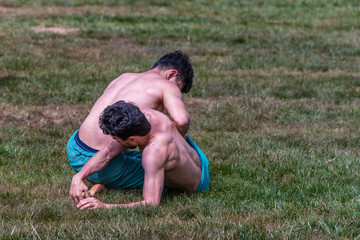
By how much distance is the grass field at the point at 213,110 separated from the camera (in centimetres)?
436

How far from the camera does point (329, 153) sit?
257 inches

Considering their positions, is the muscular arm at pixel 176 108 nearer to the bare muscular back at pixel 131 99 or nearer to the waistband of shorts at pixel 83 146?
the bare muscular back at pixel 131 99

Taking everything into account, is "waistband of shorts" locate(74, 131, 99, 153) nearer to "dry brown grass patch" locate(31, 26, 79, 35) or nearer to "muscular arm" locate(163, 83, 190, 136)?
"muscular arm" locate(163, 83, 190, 136)

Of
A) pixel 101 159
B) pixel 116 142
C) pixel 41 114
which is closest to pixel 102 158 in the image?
pixel 101 159

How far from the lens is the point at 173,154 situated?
4.64 meters

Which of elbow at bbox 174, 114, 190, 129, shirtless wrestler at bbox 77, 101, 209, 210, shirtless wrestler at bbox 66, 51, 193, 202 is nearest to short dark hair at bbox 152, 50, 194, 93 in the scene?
shirtless wrestler at bbox 66, 51, 193, 202

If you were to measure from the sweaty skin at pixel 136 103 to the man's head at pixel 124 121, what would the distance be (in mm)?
402

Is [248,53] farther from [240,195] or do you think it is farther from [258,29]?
[240,195]

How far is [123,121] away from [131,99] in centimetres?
85

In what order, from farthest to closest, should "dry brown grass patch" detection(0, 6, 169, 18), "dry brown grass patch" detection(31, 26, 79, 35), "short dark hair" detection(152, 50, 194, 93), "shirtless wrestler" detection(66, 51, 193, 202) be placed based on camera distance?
"dry brown grass patch" detection(0, 6, 169, 18)
"dry brown grass patch" detection(31, 26, 79, 35)
"short dark hair" detection(152, 50, 194, 93)
"shirtless wrestler" detection(66, 51, 193, 202)

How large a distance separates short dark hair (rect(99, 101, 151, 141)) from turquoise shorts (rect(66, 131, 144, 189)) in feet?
2.03

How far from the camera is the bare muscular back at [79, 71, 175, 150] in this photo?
16.9 feet

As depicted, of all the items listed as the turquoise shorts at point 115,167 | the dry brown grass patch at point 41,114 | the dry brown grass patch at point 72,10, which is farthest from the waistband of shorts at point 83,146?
the dry brown grass patch at point 72,10

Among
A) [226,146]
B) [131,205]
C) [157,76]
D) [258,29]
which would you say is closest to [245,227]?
[131,205]
